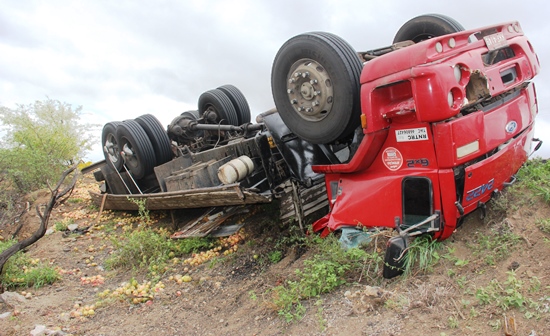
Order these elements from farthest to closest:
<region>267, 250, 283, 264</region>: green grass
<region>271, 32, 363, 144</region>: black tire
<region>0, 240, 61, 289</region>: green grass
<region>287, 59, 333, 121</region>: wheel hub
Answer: <region>0, 240, 61, 289</region>: green grass < <region>267, 250, 283, 264</region>: green grass < <region>287, 59, 333, 121</region>: wheel hub < <region>271, 32, 363, 144</region>: black tire

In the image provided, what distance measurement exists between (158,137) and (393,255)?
15.8ft

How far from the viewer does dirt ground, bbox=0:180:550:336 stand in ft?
8.17

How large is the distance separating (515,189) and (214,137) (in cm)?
468

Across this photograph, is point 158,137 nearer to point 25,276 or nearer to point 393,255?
point 25,276

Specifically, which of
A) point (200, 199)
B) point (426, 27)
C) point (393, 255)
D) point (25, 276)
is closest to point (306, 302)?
point (393, 255)

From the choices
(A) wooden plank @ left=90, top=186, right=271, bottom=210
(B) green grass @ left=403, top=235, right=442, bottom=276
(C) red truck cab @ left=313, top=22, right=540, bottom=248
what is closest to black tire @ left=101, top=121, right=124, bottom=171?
(A) wooden plank @ left=90, top=186, right=271, bottom=210

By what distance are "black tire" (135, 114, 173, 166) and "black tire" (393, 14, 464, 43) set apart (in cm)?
389

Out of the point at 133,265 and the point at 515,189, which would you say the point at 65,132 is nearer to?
the point at 133,265

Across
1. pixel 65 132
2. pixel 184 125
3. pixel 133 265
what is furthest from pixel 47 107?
pixel 133 265

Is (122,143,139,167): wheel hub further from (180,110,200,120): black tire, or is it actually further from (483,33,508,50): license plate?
(483,33,508,50): license plate

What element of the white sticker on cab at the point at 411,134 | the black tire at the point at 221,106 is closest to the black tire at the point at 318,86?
the white sticker on cab at the point at 411,134

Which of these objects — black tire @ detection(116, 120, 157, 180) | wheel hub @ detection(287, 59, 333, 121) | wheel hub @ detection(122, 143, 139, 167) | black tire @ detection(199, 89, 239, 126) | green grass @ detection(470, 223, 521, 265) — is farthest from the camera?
black tire @ detection(199, 89, 239, 126)

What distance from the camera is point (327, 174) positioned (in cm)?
419

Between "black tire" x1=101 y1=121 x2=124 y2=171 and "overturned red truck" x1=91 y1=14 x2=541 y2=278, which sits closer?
"overturned red truck" x1=91 y1=14 x2=541 y2=278
